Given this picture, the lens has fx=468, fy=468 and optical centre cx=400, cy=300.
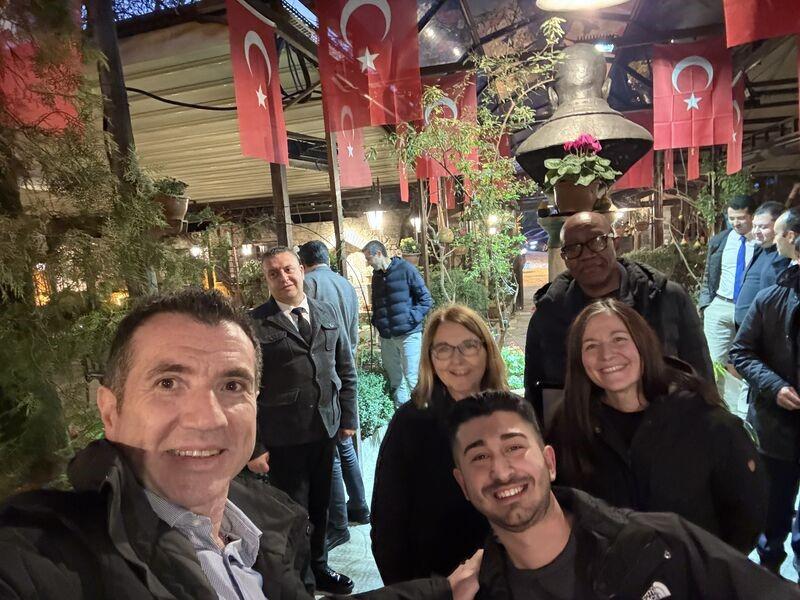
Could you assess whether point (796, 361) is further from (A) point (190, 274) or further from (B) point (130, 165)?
(B) point (130, 165)

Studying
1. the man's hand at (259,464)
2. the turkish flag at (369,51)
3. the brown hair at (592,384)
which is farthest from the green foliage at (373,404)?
the brown hair at (592,384)

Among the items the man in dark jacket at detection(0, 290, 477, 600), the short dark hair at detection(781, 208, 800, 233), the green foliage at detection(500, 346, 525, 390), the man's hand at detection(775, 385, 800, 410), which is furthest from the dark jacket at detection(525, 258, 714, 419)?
the green foliage at detection(500, 346, 525, 390)

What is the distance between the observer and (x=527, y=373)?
2.62 metres

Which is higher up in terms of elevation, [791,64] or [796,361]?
[791,64]

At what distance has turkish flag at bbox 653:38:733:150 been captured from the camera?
18.4 ft

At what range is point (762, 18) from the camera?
10.6 ft

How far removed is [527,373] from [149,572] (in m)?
2.12

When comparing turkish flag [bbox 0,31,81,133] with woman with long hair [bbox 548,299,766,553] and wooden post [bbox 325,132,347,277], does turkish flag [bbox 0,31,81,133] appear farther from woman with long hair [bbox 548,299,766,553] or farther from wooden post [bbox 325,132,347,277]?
wooden post [bbox 325,132,347,277]

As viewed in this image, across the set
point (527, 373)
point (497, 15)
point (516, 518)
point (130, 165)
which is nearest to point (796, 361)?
point (527, 373)

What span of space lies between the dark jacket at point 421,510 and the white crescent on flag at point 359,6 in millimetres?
3494

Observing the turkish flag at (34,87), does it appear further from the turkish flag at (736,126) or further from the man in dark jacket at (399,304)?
the turkish flag at (736,126)

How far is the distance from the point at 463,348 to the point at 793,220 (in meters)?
2.67

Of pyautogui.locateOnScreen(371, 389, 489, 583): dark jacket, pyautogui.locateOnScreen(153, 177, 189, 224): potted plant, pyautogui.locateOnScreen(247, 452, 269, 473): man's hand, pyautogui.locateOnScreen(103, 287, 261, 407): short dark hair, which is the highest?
pyautogui.locateOnScreen(153, 177, 189, 224): potted plant

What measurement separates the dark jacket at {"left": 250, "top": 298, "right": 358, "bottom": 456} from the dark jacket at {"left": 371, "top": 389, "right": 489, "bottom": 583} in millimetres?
1243
